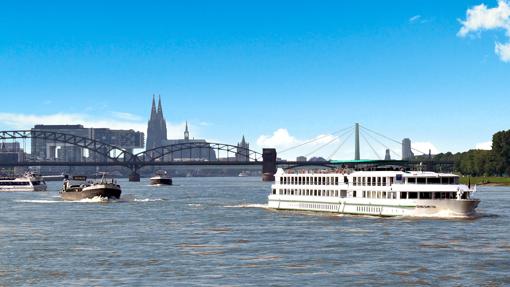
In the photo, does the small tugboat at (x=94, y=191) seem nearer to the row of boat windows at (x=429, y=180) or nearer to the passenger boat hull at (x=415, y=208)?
the passenger boat hull at (x=415, y=208)

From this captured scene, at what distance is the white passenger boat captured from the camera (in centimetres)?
8762

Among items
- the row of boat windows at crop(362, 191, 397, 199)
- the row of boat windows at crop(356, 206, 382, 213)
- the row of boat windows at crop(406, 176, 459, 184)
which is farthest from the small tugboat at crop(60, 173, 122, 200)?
the row of boat windows at crop(406, 176, 459, 184)

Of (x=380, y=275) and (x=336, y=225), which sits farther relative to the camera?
(x=336, y=225)

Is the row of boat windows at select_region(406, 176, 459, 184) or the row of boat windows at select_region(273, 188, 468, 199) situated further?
the row of boat windows at select_region(406, 176, 459, 184)

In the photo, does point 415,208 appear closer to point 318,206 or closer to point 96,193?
point 318,206

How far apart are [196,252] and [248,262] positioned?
23.4 ft

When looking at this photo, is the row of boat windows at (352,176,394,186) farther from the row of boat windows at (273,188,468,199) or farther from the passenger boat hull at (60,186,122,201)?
the passenger boat hull at (60,186,122,201)

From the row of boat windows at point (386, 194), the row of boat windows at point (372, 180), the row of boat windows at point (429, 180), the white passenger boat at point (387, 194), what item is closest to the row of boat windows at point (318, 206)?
the white passenger boat at point (387, 194)

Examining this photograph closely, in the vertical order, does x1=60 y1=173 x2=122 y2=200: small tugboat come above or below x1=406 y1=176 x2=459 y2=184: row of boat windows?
below

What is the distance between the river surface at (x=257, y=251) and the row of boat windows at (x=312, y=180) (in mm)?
4566

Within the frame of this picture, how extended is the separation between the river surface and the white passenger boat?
1702 mm

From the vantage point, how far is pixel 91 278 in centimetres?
5044

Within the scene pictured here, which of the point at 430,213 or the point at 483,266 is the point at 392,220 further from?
the point at 483,266

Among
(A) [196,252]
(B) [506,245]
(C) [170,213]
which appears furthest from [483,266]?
(C) [170,213]
